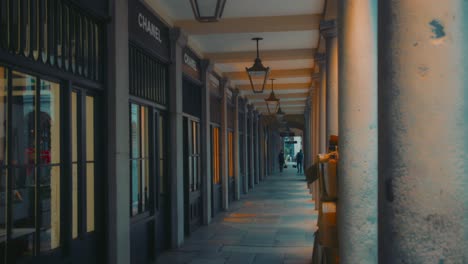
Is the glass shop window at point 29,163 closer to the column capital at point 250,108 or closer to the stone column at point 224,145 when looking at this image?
the stone column at point 224,145

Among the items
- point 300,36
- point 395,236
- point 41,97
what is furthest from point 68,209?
point 300,36

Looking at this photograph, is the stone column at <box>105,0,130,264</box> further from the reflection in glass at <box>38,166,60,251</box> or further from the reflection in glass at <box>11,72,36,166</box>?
the reflection in glass at <box>11,72,36,166</box>

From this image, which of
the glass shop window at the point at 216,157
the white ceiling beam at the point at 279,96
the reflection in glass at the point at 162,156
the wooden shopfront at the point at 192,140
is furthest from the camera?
the white ceiling beam at the point at 279,96

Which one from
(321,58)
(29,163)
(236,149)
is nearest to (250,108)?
(236,149)

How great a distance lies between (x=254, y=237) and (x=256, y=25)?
13.4ft

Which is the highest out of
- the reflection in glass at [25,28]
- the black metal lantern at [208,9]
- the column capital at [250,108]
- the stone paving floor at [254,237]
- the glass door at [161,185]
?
the column capital at [250,108]

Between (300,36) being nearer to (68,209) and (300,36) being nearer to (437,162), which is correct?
(68,209)

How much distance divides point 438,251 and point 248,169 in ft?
70.8

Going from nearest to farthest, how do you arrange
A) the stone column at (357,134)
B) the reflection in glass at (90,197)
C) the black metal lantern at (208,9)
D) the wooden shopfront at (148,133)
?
1. the stone column at (357,134)
2. the black metal lantern at (208,9)
3. the reflection in glass at (90,197)
4. the wooden shopfront at (148,133)

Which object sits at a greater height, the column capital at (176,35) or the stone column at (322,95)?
the column capital at (176,35)

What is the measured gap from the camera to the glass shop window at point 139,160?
749cm

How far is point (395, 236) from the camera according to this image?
1871 mm

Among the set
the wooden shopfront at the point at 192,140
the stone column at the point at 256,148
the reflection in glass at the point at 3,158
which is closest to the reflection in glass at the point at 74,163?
the reflection in glass at the point at 3,158

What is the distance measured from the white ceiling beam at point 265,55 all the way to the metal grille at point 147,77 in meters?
3.63
